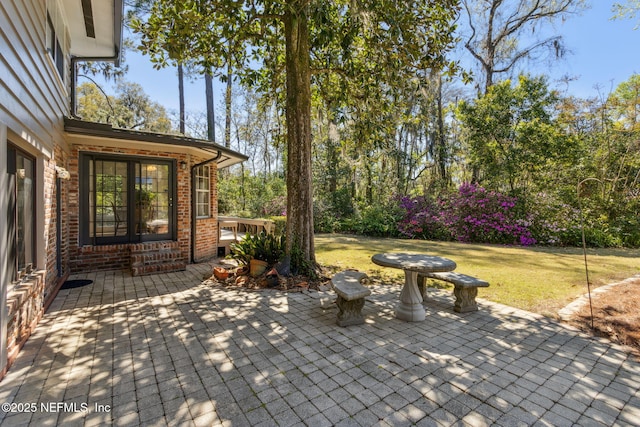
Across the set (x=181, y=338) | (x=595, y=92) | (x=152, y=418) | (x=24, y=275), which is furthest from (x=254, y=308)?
(x=595, y=92)

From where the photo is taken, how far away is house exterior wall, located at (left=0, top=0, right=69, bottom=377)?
2.34m

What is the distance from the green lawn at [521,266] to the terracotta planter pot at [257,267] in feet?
5.93

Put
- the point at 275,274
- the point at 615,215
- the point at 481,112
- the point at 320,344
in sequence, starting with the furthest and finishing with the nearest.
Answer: the point at 481,112
the point at 615,215
the point at 275,274
the point at 320,344

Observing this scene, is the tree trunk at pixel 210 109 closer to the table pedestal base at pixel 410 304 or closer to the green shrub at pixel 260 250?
the green shrub at pixel 260 250

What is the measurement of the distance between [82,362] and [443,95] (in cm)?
1888

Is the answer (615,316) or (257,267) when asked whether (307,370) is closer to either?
(257,267)

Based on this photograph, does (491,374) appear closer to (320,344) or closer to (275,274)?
(320,344)

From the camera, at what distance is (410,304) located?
3.79 meters

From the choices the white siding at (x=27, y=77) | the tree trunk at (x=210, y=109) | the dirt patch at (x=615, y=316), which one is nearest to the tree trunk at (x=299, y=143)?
the white siding at (x=27, y=77)

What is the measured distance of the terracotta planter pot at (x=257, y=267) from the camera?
5535mm

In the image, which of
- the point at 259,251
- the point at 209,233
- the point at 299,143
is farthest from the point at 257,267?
the point at 209,233

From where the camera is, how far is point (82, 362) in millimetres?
2713

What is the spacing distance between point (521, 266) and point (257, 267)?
5.73m

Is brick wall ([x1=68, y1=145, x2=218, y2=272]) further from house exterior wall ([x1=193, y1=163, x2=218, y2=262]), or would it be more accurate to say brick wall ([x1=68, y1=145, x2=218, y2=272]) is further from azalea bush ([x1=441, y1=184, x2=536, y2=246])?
azalea bush ([x1=441, y1=184, x2=536, y2=246])
